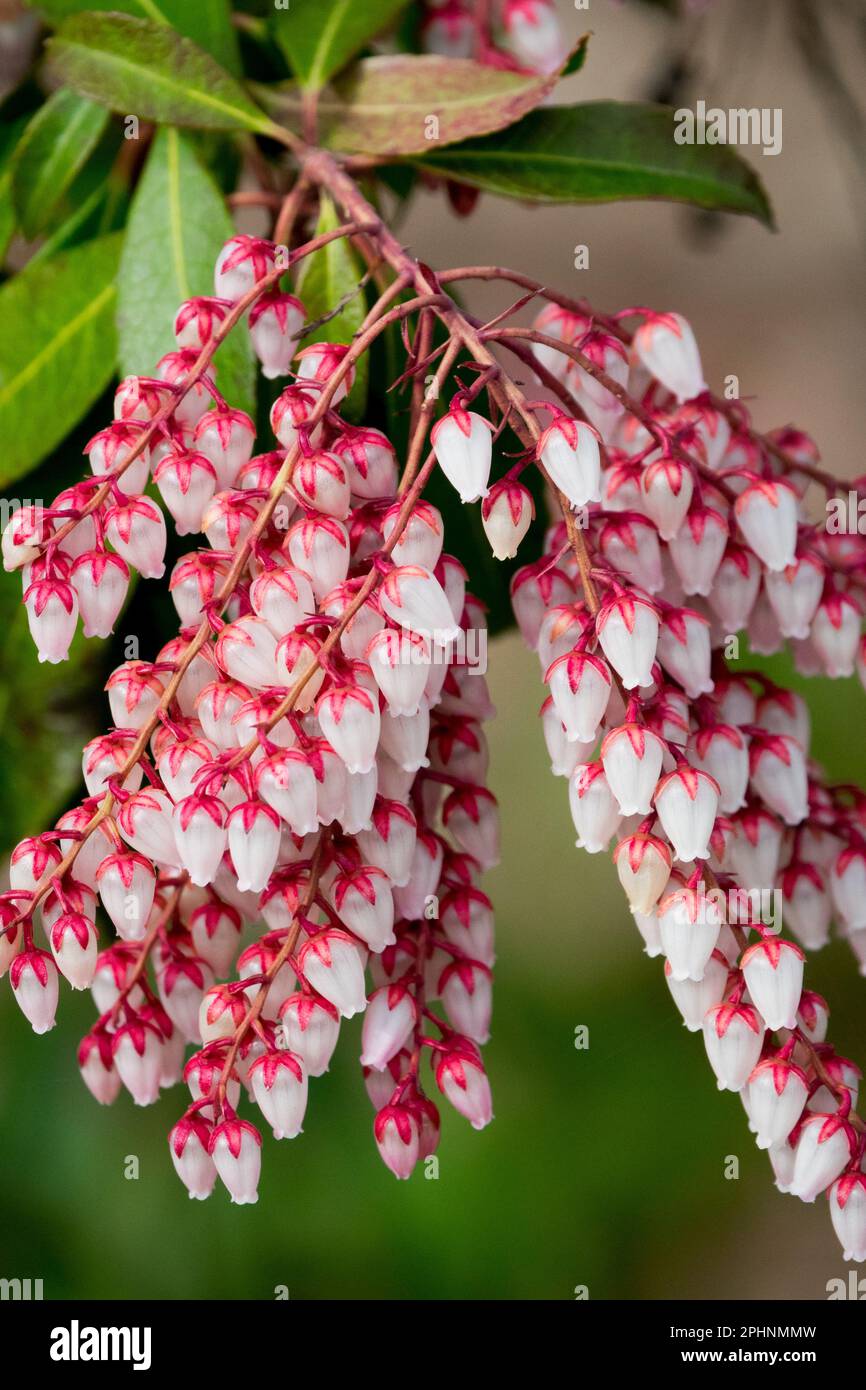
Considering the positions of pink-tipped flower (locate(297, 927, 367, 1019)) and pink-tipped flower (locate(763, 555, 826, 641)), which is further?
pink-tipped flower (locate(763, 555, 826, 641))

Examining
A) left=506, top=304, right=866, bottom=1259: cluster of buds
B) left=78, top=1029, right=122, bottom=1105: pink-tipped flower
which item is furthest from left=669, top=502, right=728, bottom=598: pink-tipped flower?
left=78, top=1029, right=122, bottom=1105: pink-tipped flower

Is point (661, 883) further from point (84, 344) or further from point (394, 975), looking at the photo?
point (84, 344)

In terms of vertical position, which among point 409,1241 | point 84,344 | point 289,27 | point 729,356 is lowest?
point 409,1241

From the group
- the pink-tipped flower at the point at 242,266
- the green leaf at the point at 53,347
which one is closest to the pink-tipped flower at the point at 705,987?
A: the pink-tipped flower at the point at 242,266

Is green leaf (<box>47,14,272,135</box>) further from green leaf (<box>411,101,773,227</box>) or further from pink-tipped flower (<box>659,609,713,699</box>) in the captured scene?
pink-tipped flower (<box>659,609,713,699</box>)

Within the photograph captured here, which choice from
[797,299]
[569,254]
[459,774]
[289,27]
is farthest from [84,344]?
[797,299]

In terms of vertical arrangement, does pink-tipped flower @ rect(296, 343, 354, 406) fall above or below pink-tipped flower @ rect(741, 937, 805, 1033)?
above

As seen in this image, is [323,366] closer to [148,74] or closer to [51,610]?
[51,610]
